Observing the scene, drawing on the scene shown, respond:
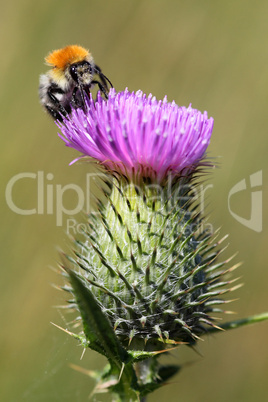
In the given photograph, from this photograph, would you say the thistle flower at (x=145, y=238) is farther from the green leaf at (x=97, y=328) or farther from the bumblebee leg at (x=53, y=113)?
the bumblebee leg at (x=53, y=113)

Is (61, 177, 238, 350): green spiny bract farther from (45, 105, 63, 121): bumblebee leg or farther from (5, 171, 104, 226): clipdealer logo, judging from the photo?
(5, 171, 104, 226): clipdealer logo

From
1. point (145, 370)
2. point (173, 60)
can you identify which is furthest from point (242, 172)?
point (145, 370)

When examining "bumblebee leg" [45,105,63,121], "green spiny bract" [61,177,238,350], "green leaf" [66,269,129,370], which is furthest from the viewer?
"bumblebee leg" [45,105,63,121]

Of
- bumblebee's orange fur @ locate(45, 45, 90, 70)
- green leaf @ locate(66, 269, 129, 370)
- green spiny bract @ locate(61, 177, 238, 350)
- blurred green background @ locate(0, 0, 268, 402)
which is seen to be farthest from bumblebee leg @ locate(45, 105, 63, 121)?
blurred green background @ locate(0, 0, 268, 402)

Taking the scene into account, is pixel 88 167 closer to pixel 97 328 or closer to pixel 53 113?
pixel 53 113

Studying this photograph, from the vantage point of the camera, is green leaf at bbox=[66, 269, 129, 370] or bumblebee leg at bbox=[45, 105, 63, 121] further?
bumblebee leg at bbox=[45, 105, 63, 121]

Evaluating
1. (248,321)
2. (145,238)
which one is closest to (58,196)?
(145,238)

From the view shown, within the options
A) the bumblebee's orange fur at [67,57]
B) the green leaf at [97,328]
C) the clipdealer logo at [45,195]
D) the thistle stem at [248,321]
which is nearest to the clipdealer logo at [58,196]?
the clipdealer logo at [45,195]

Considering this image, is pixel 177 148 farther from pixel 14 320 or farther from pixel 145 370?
pixel 14 320
